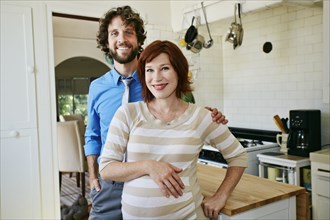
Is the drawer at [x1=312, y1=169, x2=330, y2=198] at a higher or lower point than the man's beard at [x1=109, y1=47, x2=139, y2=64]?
lower

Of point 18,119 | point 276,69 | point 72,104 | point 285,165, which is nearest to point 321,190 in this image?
point 285,165

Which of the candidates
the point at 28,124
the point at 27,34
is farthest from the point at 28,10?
the point at 28,124

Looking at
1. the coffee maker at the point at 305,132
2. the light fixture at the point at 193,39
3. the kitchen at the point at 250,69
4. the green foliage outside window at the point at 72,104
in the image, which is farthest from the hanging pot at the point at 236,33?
the green foliage outside window at the point at 72,104

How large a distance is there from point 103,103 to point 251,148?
1.74 metres

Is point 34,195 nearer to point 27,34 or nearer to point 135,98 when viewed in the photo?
point 27,34

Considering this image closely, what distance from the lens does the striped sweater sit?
43.9 inches

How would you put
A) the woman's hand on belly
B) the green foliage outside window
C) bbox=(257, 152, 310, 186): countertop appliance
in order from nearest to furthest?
the woman's hand on belly < bbox=(257, 152, 310, 186): countertop appliance < the green foliage outside window

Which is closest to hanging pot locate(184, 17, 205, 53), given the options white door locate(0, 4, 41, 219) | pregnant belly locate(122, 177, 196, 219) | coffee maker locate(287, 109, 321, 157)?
coffee maker locate(287, 109, 321, 157)

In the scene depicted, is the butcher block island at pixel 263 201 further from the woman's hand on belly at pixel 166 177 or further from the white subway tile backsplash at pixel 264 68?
the white subway tile backsplash at pixel 264 68

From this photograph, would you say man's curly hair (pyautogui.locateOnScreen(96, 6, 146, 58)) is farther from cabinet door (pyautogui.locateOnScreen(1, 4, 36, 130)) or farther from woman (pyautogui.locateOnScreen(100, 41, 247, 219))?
cabinet door (pyautogui.locateOnScreen(1, 4, 36, 130))

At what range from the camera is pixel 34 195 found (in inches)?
111

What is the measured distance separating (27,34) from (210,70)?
77.5 inches

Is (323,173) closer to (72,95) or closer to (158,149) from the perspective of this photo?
(158,149)

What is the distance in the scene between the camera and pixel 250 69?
3.50m
